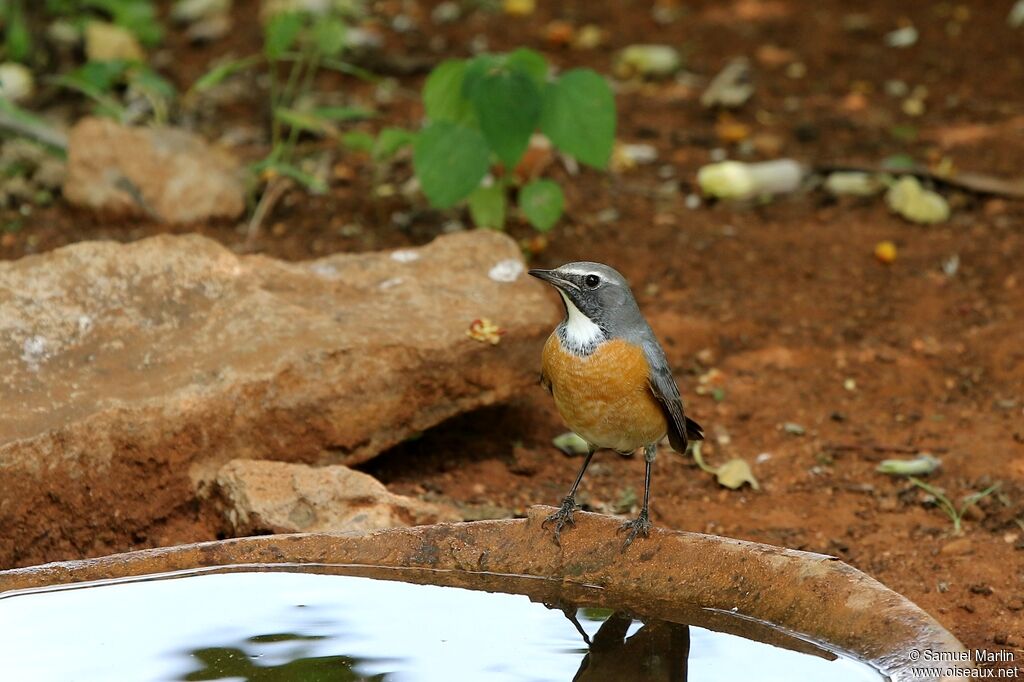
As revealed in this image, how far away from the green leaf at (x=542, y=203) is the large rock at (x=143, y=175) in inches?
76.3

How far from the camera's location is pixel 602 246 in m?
8.02

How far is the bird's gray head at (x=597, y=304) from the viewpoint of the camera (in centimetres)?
475

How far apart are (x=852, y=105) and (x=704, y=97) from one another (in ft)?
3.70

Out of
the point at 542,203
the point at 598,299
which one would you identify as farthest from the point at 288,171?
the point at 598,299

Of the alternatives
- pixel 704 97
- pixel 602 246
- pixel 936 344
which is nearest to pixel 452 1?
pixel 704 97

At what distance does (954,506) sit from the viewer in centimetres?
555

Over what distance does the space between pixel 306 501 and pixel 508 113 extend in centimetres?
270

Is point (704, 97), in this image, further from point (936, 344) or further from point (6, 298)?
point (6, 298)

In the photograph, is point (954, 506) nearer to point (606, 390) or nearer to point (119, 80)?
point (606, 390)

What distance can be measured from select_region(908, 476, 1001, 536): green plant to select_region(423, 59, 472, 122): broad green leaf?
3219 millimetres

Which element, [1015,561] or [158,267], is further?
[158,267]

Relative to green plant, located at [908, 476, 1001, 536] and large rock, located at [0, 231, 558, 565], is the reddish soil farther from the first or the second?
large rock, located at [0, 231, 558, 565]

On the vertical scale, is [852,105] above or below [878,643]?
above

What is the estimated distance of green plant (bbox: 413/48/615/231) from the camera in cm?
682
